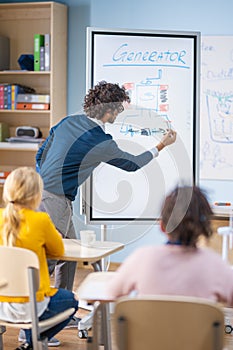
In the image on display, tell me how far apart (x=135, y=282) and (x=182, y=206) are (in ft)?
0.98

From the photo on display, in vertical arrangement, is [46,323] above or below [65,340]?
above

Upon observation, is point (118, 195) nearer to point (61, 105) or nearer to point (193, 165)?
point (193, 165)

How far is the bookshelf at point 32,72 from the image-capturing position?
5477mm

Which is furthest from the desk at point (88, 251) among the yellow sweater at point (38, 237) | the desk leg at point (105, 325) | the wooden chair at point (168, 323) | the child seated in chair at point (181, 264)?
the wooden chair at point (168, 323)

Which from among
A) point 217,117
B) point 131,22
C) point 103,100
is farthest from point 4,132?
point 103,100

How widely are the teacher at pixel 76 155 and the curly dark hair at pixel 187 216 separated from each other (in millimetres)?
1449

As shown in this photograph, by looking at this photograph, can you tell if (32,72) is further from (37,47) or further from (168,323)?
(168,323)

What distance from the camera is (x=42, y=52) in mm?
5469

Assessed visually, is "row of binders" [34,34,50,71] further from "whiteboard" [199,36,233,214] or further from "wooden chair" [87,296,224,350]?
"wooden chair" [87,296,224,350]

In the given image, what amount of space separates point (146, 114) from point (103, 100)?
2.30 feet

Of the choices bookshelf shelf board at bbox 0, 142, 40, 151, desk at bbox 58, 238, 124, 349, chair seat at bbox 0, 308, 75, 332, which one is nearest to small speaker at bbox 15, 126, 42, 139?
bookshelf shelf board at bbox 0, 142, 40, 151

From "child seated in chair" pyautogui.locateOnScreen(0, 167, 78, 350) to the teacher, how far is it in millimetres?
818

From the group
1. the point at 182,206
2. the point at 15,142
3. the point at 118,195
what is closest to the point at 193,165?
the point at 118,195

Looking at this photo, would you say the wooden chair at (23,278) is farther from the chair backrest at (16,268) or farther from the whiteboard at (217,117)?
the whiteboard at (217,117)
